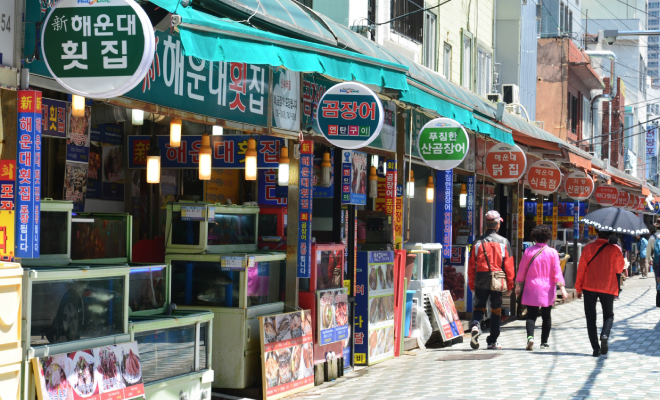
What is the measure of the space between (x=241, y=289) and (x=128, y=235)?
1.41 metres

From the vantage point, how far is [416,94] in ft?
32.4

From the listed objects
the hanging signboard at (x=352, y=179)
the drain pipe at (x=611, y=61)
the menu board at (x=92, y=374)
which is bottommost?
the menu board at (x=92, y=374)

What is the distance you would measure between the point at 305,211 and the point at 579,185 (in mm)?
15862

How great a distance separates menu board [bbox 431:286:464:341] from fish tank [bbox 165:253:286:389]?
4.74 meters

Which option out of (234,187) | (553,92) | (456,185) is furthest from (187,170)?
(553,92)

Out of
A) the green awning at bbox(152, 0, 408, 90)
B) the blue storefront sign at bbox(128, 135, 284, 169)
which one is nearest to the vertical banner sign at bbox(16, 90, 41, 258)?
the green awning at bbox(152, 0, 408, 90)

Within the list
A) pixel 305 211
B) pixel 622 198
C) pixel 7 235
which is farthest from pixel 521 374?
pixel 622 198

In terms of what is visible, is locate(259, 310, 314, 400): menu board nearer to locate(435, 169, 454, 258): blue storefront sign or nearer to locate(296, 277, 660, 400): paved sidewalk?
locate(296, 277, 660, 400): paved sidewalk

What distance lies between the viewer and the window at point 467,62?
23.9 meters

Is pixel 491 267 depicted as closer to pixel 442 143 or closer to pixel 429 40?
pixel 442 143

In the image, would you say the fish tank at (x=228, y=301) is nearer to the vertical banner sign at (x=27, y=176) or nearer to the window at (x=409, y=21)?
the vertical banner sign at (x=27, y=176)

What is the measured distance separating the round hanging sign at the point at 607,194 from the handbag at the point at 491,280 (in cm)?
2004

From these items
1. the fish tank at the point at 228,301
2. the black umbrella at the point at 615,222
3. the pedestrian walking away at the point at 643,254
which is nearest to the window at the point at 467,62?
the pedestrian walking away at the point at 643,254

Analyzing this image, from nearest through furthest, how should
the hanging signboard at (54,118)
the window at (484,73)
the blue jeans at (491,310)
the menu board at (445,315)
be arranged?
the hanging signboard at (54,118) → the blue jeans at (491,310) → the menu board at (445,315) → the window at (484,73)
